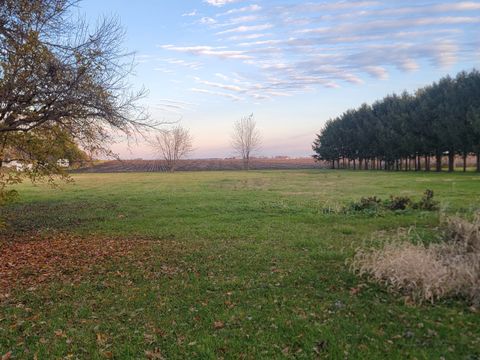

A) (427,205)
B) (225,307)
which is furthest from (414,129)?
(225,307)

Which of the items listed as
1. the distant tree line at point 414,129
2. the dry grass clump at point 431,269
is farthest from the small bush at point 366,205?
the distant tree line at point 414,129

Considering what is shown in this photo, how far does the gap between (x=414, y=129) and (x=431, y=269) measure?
2176 inches

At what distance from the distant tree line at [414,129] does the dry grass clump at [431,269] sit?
4223 centimetres

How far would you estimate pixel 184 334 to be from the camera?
5988 mm

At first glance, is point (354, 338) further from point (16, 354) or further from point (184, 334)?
point (16, 354)

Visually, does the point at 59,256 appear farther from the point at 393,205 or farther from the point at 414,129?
the point at 414,129

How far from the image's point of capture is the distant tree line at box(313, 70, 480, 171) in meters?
49.1

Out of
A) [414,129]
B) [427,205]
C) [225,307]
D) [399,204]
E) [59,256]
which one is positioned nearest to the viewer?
[225,307]

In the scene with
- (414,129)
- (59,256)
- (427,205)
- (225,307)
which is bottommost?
(225,307)

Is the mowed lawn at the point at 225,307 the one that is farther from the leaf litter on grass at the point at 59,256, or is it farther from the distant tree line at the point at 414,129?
the distant tree line at the point at 414,129

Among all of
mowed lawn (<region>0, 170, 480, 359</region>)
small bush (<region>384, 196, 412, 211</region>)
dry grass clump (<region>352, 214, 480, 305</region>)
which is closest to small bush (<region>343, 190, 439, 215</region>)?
small bush (<region>384, 196, 412, 211</region>)

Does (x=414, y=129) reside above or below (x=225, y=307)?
above

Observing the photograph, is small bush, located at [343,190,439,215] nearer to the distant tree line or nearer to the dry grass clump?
the dry grass clump

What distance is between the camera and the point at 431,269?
7.23 meters
